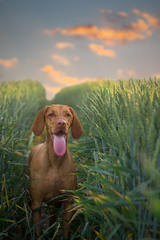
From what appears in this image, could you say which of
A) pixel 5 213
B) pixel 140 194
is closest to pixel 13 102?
pixel 5 213

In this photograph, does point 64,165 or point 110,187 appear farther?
point 64,165

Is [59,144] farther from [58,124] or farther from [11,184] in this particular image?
[11,184]

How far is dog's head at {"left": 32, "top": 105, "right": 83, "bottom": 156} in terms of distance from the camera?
89.5 inches

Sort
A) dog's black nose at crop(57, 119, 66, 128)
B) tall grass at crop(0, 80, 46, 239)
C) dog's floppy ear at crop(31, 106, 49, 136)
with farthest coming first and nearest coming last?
dog's floppy ear at crop(31, 106, 49, 136) < dog's black nose at crop(57, 119, 66, 128) < tall grass at crop(0, 80, 46, 239)

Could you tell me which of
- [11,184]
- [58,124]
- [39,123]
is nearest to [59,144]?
[58,124]

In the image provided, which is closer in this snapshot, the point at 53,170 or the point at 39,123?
the point at 53,170

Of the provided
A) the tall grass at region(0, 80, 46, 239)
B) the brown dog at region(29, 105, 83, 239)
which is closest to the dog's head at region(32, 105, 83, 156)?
the brown dog at region(29, 105, 83, 239)

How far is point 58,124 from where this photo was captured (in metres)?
2.25

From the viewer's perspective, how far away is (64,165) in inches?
92.8

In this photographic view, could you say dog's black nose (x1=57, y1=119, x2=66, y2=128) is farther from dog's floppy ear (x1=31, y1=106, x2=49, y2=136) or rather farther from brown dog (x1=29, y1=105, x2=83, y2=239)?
dog's floppy ear (x1=31, y1=106, x2=49, y2=136)

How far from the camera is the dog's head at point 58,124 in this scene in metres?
2.27

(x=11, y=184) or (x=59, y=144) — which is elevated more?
(x=59, y=144)

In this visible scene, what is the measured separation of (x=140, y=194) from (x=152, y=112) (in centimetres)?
48

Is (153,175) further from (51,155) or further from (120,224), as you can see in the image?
(51,155)
